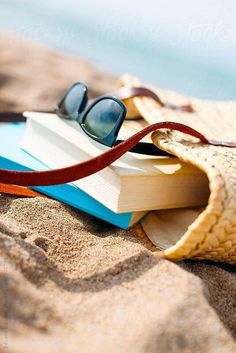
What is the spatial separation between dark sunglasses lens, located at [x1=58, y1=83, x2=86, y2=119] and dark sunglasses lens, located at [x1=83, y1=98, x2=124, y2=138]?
0.42 feet

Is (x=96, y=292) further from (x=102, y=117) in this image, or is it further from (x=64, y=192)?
(x=102, y=117)

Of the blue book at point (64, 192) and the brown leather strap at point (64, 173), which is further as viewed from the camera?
the blue book at point (64, 192)

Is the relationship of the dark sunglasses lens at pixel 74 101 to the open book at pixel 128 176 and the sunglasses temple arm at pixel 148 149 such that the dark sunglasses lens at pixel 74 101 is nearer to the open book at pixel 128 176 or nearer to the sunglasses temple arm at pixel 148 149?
the open book at pixel 128 176

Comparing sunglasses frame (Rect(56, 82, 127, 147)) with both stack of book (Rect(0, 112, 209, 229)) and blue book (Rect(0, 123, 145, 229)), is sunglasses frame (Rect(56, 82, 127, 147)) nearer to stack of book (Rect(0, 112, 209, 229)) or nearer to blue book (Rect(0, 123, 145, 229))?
stack of book (Rect(0, 112, 209, 229))

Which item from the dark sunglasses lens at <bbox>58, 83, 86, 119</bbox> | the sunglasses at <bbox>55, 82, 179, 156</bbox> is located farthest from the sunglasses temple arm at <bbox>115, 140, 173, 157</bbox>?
the dark sunglasses lens at <bbox>58, 83, 86, 119</bbox>

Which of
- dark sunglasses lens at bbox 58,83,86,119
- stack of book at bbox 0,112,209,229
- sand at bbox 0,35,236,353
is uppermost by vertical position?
dark sunglasses lens at bbox 58,83,86,119

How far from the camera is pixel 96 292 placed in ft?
3.26

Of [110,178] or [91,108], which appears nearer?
[110,178]

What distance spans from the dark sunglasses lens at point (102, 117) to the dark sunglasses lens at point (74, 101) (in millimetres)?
129

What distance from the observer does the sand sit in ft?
2.89

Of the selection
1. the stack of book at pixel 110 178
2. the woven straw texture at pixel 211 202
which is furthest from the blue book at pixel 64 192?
the woven straw texture at pixel 211 202

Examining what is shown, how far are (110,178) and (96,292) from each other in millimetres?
327

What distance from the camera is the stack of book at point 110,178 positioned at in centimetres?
123

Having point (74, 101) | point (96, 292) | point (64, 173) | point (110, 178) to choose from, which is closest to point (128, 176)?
point (110, 178)
